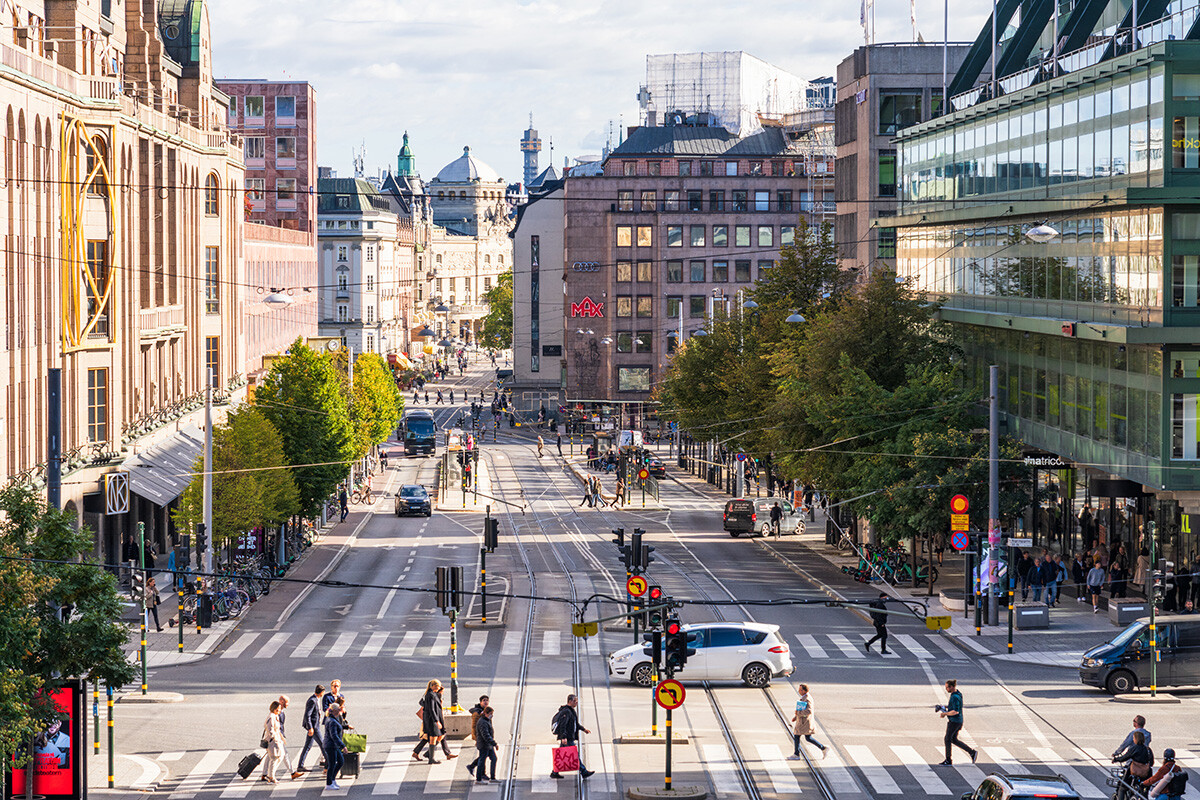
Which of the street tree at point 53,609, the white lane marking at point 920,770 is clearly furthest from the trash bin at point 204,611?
the white lane marking at point 920,770

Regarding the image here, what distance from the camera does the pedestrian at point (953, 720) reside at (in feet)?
100

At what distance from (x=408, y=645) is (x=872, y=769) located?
57.5 ft

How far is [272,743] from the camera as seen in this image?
30688mm

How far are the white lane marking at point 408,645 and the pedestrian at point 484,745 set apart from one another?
1324 cm

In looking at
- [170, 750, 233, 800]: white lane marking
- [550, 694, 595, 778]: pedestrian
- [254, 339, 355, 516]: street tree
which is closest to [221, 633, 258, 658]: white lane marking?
[170, 750, 233, 800]: white lane marking

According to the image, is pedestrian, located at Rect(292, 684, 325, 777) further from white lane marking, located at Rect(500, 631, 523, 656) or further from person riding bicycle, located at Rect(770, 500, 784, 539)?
person riding bicycle, located at Rect(770, 500, 784, 539)

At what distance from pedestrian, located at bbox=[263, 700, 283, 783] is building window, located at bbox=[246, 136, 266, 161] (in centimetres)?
10858

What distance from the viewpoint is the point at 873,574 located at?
56844mm

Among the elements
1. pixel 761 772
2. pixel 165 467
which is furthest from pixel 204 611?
pixel 761 772

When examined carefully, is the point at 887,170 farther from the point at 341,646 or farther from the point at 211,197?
the point at 341,646

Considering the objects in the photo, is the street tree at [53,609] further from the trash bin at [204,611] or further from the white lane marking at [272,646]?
the trash bin at [204,611]

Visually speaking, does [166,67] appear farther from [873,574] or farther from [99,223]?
[873,574]

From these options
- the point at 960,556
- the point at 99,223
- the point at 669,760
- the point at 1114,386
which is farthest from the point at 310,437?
the point at 669,760

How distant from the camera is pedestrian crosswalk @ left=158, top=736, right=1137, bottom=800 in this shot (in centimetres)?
2944
